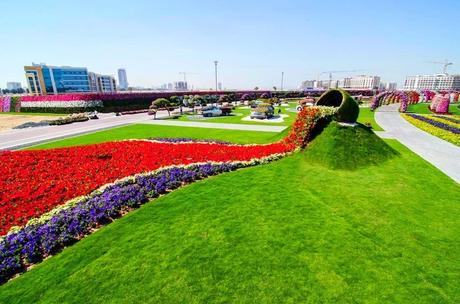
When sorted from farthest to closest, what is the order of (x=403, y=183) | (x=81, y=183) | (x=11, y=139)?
(x=11, y=139), (x=403, y=183), (x=81, y=183)

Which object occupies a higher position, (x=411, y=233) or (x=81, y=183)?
(x=81, y=183)

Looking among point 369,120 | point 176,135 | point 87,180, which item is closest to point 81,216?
point 87,180

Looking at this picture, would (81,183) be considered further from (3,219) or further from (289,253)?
(289,253)

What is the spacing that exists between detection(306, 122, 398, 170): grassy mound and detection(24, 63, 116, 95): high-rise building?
13075cm

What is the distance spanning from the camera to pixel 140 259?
5.75 m

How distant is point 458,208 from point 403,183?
2142 millimetres

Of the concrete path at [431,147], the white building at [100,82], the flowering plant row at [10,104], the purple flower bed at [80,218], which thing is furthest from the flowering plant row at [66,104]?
the white building at [100,82]

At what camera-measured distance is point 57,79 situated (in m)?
113

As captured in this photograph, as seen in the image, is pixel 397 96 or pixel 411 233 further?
pixel 397 96

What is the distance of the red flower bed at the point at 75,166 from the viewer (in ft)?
25.5

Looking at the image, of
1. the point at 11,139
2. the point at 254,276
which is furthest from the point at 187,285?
the point at 11,139

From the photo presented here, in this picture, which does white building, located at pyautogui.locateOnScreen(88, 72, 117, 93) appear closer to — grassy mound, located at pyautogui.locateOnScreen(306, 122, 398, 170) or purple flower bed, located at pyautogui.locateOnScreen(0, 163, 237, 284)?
purple flower bed, located at pyautogui.locateOnScreen(0, 163, 237, 284)

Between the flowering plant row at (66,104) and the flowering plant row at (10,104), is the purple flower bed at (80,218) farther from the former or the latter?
the flowering plant row at (10,104)

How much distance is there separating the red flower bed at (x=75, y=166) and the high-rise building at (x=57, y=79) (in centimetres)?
12328
